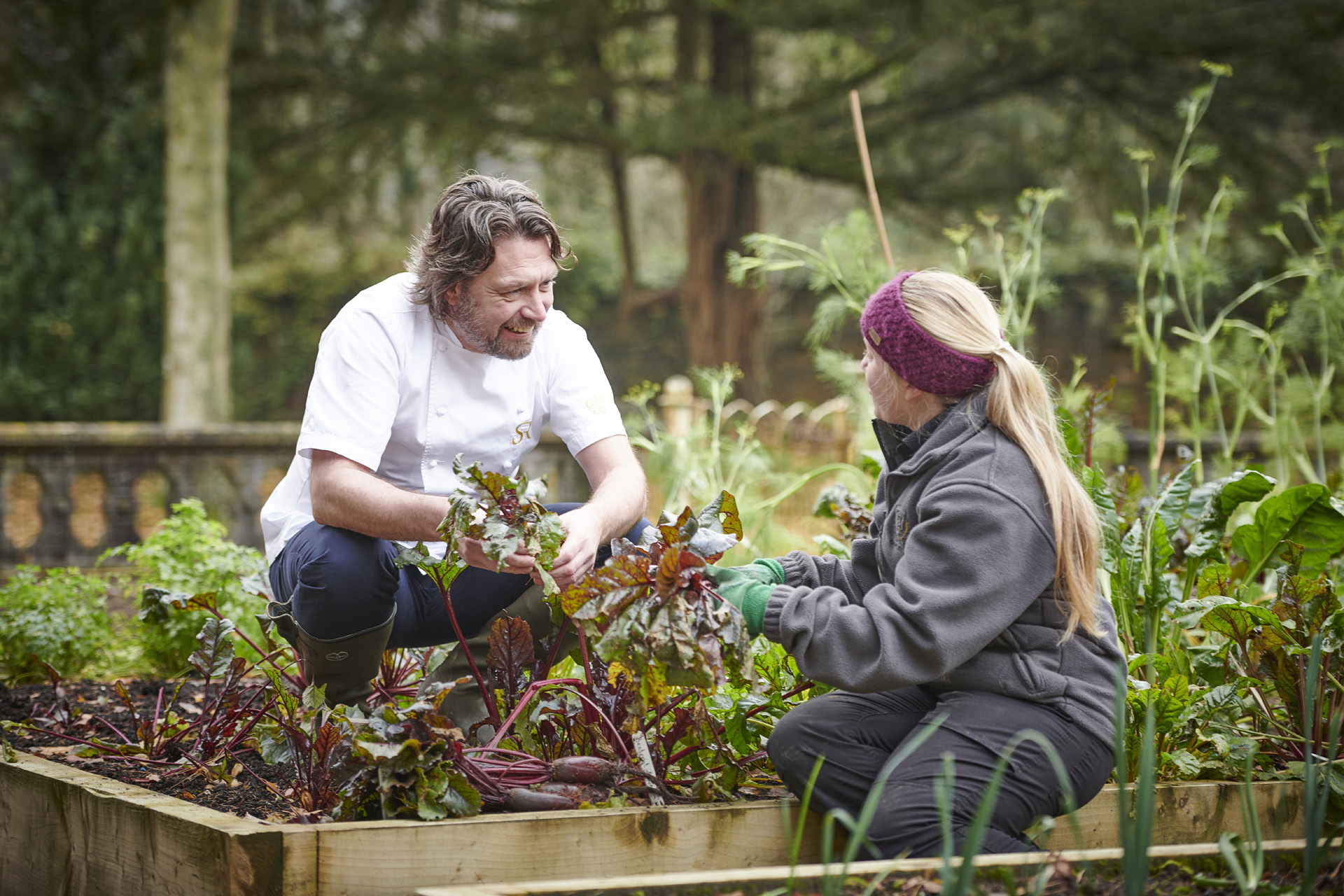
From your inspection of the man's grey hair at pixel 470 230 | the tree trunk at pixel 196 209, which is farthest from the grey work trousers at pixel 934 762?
the tree trunk at pixel 196 209

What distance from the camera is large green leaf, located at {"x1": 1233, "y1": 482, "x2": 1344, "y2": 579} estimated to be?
2.40 m

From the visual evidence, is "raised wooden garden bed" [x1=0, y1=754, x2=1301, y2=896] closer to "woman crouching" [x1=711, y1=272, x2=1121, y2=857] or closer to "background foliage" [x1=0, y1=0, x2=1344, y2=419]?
"woman crouching" [x1=711, y1=272, x2=1121, y2=857]

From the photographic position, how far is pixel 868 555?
80.9 inches

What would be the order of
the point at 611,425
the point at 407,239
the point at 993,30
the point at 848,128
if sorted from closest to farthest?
the point at 611,425
the point at 993,30
the point at 848,128
the point at 407,239

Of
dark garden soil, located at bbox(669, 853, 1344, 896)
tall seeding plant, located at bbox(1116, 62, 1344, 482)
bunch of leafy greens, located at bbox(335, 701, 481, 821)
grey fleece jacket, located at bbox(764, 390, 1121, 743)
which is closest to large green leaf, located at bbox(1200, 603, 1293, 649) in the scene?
grey fleece jacket, located at bbox(764, 390, 1121, 743)

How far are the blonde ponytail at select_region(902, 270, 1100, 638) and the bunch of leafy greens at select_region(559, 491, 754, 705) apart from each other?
56 centimetres

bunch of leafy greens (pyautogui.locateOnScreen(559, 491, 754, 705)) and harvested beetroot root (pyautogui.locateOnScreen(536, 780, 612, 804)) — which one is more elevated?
bunch of leafy greens (pyautogui.locateOnScreen(559, 491, 754, 705))

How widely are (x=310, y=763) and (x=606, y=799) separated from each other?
56cm

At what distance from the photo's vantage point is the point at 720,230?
1017 centimetres

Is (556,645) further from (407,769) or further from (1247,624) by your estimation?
(1247,624)

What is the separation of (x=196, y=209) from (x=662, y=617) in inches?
310

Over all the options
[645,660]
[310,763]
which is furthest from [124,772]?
[645,660]

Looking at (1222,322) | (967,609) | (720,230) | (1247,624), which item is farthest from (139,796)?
(720,230)

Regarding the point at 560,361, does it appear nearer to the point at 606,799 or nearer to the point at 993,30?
the point at 606,799
